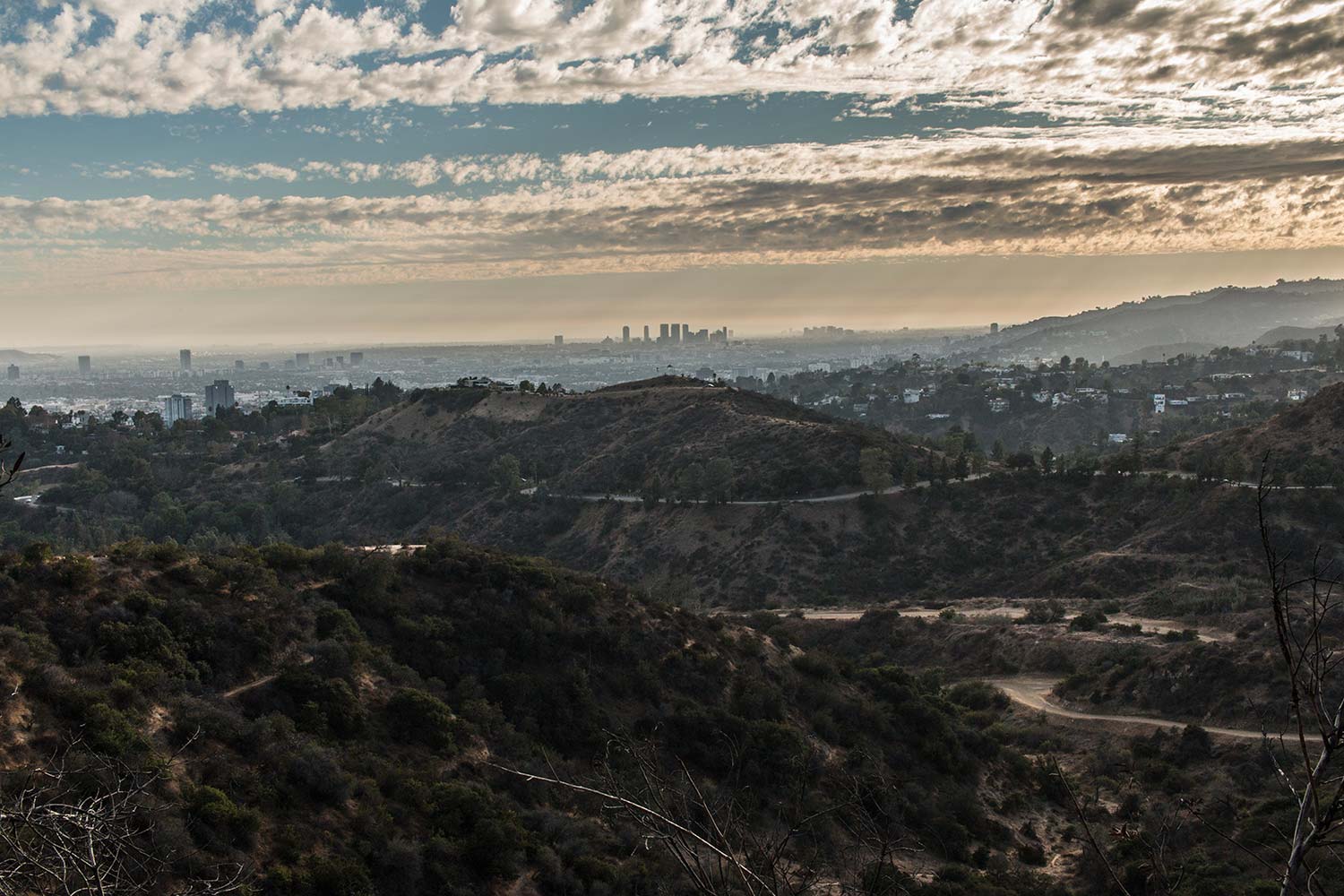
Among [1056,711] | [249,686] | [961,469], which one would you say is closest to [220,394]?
[961,469]

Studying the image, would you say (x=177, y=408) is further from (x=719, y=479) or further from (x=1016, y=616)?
(x=1016, y=616)

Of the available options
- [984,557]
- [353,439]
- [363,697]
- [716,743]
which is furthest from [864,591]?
[353,439]

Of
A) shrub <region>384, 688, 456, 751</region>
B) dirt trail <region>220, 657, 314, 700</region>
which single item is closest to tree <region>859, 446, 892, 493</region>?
shrub <region>384, 688, 456, 751</region>

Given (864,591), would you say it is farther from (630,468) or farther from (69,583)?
(69,583)

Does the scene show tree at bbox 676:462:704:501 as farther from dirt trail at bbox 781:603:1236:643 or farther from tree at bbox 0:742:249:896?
tree at bbox 0:742:249:896

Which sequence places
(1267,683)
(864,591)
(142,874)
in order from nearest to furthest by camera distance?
(142,874)
(1267,683)
(864,591)
